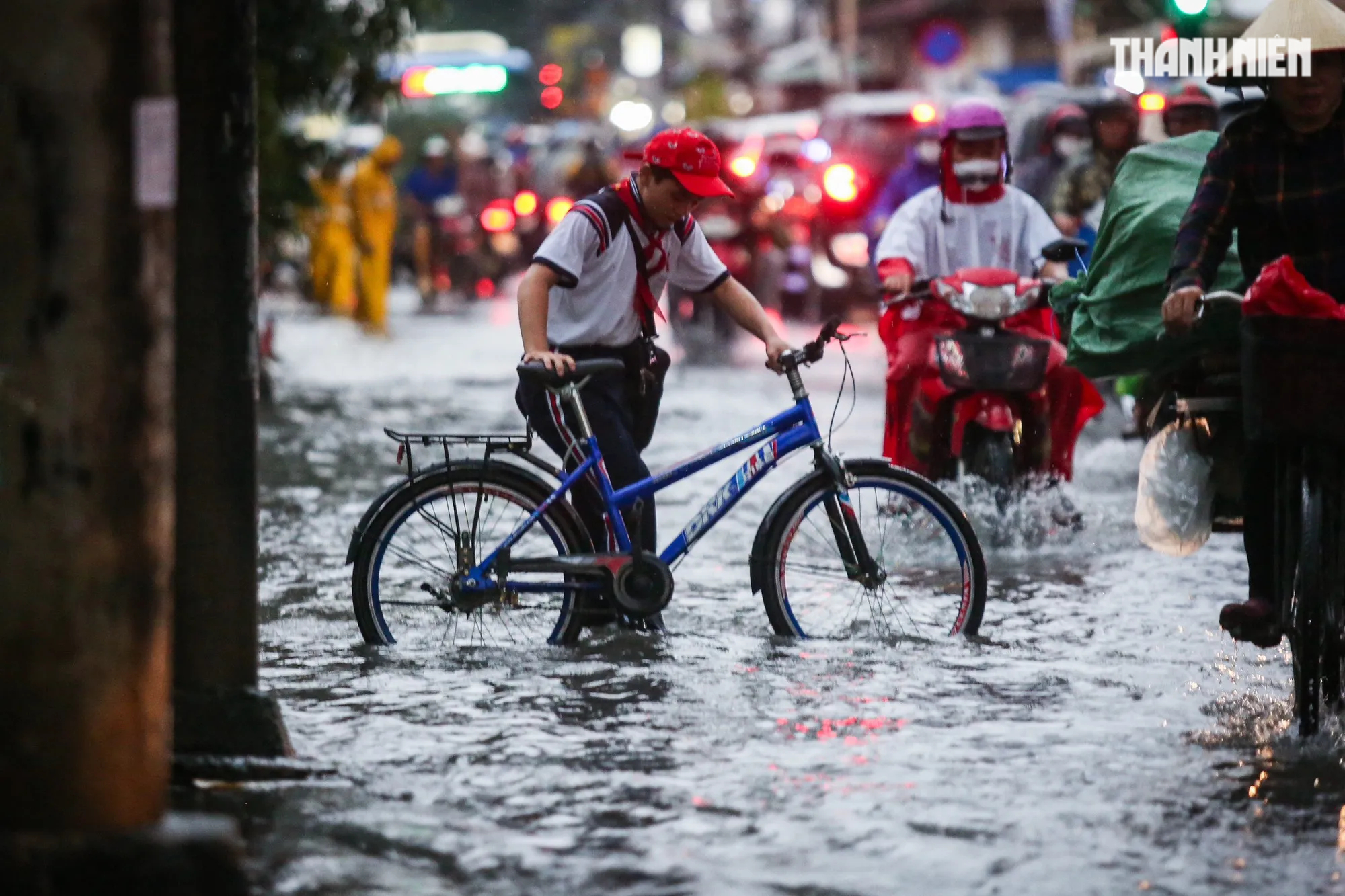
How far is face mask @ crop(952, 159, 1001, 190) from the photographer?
34.3 feet

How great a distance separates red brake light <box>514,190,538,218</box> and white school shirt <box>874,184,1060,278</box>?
21806 millimetres

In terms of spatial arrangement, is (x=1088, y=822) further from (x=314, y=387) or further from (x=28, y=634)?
(x=314, y=387)

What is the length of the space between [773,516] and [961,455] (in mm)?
2732

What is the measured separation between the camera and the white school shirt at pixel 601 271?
7777 millimetres

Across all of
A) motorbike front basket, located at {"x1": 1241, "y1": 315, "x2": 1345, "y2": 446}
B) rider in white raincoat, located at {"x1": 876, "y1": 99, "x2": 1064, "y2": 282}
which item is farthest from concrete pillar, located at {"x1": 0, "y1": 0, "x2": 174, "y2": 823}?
rider in white raincoat, located at {"x1": 876, "y1": 99, "x2": 1064, "y2": 282}

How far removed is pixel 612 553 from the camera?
25.3ft

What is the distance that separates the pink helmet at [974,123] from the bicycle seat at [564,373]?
3.37 m

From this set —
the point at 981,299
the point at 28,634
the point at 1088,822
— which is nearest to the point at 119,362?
the point at 28,634

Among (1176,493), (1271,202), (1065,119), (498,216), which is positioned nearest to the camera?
(1271,202)

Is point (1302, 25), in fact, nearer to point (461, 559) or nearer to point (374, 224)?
point (461, 559)

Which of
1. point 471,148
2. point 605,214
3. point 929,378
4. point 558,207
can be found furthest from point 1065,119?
point 471,148

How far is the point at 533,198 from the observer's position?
32.2 m

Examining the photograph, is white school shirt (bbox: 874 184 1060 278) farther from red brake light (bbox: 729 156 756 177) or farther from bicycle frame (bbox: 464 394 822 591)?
red brake light (bbox: 729 156 756 177)

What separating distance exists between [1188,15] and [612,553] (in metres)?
7.02
